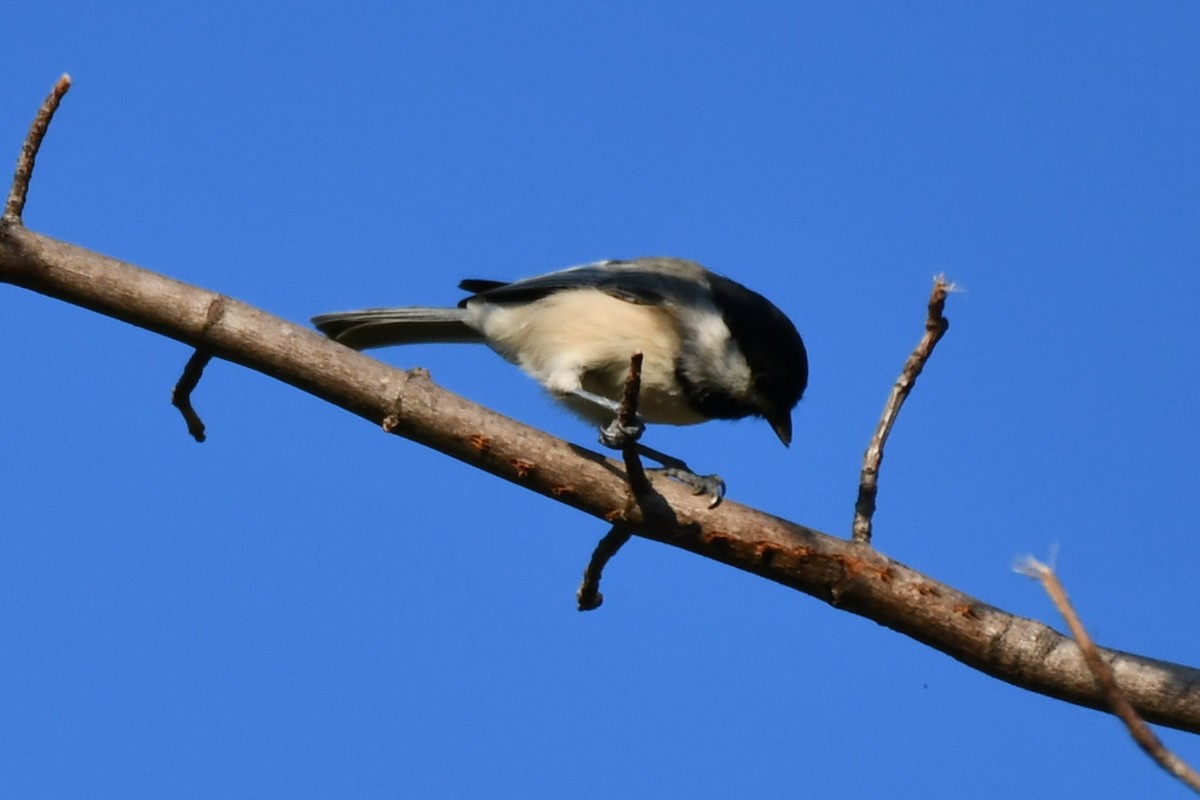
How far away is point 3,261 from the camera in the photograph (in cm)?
350

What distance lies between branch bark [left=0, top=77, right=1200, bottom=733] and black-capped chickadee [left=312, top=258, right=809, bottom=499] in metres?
1.12

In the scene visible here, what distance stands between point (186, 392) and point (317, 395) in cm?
44

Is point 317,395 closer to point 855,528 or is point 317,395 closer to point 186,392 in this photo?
point 186,392

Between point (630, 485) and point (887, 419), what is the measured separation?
2.26 ft

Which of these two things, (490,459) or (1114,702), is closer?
(1114,702)

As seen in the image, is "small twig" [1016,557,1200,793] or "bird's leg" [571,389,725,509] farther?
A: "bird's leg" [571,389,725,509]

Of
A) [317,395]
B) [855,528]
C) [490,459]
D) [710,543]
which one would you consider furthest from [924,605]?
[317,395]

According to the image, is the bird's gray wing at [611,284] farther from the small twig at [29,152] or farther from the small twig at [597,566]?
the small twig at [29,152]

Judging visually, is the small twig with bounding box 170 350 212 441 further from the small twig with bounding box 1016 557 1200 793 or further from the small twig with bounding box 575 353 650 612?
the small twig with bounding box 1016 557 1200 793

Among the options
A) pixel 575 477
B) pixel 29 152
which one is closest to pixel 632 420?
pixel 575 477

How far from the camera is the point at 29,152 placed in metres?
3.51

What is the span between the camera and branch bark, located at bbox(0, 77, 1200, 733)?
11.6ft

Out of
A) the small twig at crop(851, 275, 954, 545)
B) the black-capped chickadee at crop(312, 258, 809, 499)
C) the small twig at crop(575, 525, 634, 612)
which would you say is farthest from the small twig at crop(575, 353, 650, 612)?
the black-capped chickadee at crop(312, 258, 809, 499)

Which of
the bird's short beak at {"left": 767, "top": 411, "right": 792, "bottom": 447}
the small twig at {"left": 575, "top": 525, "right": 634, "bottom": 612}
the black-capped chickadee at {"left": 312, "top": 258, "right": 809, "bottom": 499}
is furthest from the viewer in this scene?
the bird's short beak at {"left": 767, "top": 411, "right": 792, "bottom": 447}
